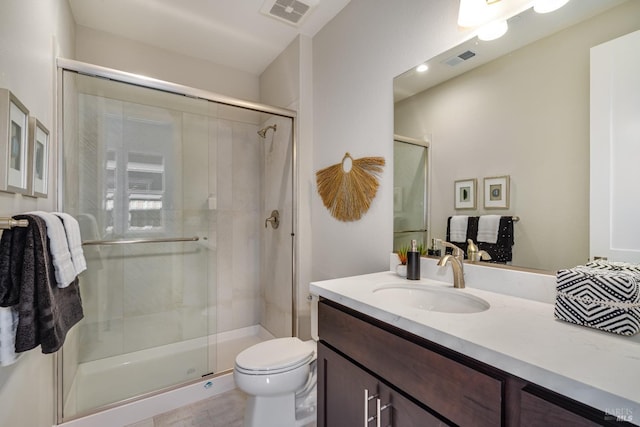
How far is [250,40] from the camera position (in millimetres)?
2264

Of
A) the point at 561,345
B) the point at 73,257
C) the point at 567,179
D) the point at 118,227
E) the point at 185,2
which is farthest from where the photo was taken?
the point at 118,227

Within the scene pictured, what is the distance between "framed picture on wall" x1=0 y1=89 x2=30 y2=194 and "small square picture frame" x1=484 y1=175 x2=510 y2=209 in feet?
5.25

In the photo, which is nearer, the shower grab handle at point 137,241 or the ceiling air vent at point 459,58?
the ceiling air vent at point 459,58

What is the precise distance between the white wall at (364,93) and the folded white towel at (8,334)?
143 cm

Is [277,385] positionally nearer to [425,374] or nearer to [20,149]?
[425,374]

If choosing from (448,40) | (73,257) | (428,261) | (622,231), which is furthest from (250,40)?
(622,231)

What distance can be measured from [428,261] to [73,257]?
1483 millimetres

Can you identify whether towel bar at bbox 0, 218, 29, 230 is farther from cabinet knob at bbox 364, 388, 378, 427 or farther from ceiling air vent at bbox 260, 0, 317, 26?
ceiling air vent at bbox 260, 0, 317, 26

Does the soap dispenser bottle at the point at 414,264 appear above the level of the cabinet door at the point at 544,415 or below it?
above

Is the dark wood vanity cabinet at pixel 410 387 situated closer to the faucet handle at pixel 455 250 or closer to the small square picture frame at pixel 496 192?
the faucet handle at pixel 455 250

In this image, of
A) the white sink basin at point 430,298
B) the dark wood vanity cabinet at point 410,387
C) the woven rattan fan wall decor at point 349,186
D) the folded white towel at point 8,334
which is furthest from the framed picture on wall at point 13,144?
the woven rattan fan wall decor at point 349,186

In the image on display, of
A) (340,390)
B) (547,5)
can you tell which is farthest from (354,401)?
(547,5)

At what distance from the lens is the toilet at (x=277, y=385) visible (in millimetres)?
1354

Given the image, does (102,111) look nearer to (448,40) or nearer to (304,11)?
(304,11)
